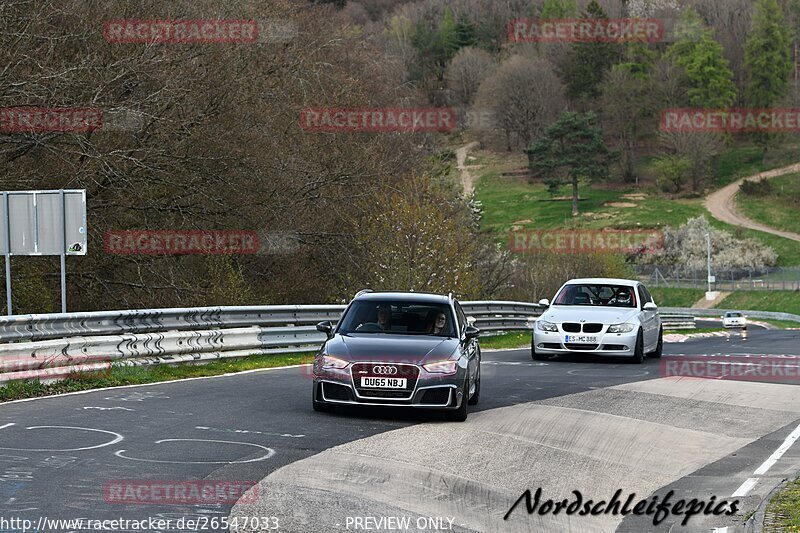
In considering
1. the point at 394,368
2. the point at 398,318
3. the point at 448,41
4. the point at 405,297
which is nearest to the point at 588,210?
the point at 448,41

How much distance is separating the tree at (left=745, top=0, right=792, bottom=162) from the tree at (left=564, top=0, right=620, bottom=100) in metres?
17.0

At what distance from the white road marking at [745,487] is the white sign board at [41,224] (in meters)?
9.86

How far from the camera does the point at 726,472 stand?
11602 mm

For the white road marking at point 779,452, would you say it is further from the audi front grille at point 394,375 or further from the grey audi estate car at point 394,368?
the audi front grille at point 394,375

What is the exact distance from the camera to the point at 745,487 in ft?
35.4

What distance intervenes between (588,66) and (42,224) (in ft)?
463

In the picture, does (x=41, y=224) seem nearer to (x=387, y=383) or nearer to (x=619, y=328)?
(x=387, y=383)

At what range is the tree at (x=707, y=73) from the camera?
13925 centimetres

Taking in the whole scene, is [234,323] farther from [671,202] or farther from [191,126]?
[671,202]

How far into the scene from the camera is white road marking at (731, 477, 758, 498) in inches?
410

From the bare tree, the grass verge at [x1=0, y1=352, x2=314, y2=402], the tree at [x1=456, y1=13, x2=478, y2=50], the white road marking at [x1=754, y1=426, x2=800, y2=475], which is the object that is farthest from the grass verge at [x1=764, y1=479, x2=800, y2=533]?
the tree at [x1=456, y1=13, x2=478, y2=50]

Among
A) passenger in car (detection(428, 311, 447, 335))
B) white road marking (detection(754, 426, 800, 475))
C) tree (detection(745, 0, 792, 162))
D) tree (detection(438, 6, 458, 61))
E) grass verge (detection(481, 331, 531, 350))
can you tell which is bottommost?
grass verge (detection(481, 331, 531, 350))

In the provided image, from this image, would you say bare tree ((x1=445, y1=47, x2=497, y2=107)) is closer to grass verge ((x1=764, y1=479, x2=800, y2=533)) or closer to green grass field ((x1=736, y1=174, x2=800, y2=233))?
green grass field ((x1=736, y1=174, x2=800, y2=233))

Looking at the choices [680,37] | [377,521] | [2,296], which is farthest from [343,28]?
[680,37]
